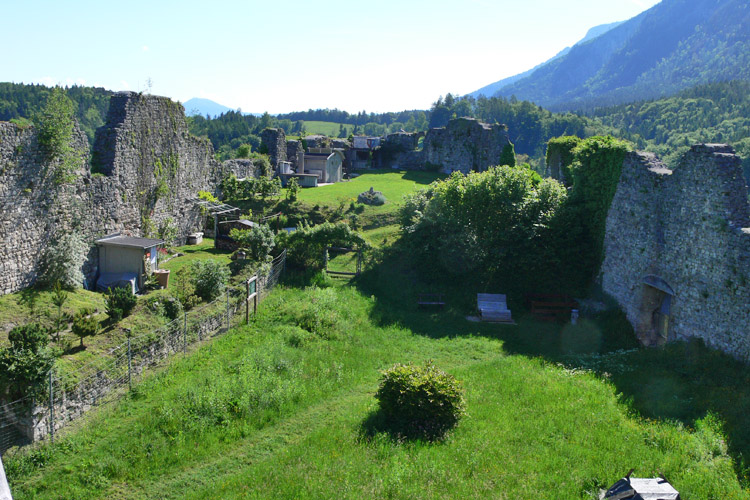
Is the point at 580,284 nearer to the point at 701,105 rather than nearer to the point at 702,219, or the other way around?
the point at 702,219

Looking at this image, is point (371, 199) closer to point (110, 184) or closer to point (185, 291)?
point (110, 184)

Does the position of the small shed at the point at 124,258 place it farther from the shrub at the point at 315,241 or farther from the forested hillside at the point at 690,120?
the forested hillside at the point at 690,120

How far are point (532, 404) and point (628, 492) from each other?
14.5ft

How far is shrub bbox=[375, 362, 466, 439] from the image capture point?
11.5 m

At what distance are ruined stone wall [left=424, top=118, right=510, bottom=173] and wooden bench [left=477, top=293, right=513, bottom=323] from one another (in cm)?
2341

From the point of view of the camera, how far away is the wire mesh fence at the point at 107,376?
11.0 meters

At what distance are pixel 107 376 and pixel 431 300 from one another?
501 inches

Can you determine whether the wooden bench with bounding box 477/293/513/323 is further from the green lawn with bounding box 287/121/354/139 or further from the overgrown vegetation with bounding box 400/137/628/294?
the green lawn with bounding box 287/121/354/139

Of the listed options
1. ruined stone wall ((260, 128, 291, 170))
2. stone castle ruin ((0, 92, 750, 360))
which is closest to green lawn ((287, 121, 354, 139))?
ruined stone wall ((260, 128, 291, 170))

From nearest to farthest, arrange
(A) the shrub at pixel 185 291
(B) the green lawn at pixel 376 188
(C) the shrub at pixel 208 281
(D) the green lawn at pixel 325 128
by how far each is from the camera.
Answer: (A) the shrub at pixel 185 291 < (C) the shrub at pixel 208 281 < (B) the green lawn at pixel 376 188 < (D) the green lawn at pixel 325 128

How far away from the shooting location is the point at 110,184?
64.8 feet

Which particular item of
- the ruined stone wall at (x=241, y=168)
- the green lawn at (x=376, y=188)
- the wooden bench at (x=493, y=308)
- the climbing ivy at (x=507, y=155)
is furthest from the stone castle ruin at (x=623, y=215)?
the climbing ivy at (x=507, y=155)

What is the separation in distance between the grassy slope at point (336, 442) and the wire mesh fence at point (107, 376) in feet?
1.53

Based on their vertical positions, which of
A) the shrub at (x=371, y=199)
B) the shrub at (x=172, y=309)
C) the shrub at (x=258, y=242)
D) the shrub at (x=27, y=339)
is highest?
the shrub at (x=371, y=199)
